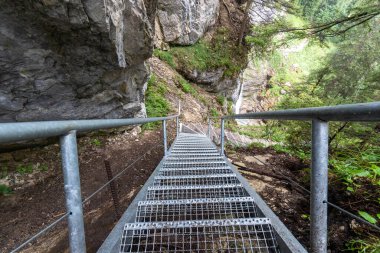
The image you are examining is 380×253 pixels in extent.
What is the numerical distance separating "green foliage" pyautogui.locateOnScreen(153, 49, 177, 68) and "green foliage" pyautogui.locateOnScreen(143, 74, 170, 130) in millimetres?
A: 2123

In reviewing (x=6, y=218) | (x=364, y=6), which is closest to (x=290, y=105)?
(x=364, y=6)

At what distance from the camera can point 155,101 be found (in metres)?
8.41

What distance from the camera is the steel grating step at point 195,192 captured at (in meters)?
2.19

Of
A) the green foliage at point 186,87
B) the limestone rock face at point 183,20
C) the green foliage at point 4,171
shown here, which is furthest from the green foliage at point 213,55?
the green foliage at point 4,171

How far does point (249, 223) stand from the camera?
150 centimetres

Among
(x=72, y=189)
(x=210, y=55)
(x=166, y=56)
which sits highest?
(x=210, y=55)

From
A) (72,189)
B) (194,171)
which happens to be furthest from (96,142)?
(72,189)

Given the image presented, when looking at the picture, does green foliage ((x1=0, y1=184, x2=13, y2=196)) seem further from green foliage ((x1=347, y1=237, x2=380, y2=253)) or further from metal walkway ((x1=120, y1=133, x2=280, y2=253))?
green foliage ((x1=347, y1=237, x2=380, y2=253))

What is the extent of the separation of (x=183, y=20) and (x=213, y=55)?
7.97ft

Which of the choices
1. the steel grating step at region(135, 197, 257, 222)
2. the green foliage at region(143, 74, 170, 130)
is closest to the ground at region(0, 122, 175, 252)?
the steel grating step at region(135, 197, 257, 222)

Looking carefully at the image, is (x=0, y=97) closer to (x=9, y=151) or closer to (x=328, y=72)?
(x=9, y=151)

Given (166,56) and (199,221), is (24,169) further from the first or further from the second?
(166,56)

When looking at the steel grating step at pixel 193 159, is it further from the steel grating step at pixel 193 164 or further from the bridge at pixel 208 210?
the bridge at pixel 208 210

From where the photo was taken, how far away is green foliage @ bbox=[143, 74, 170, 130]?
7918 mm
